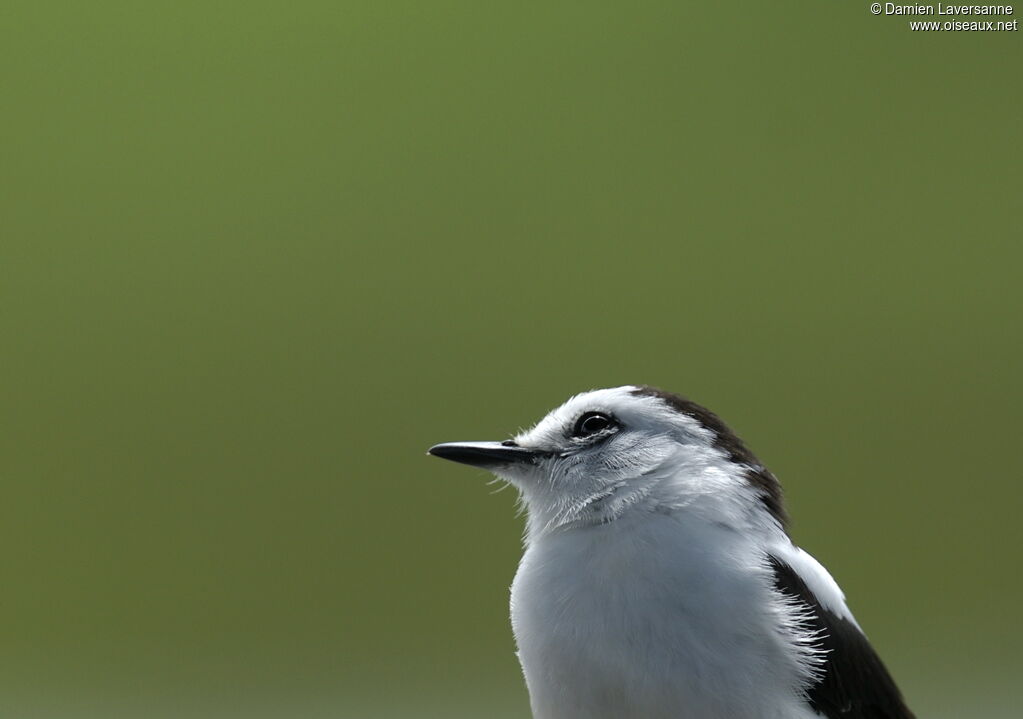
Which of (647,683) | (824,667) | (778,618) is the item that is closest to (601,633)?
(647,683)

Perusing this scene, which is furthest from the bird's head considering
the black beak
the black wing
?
the black wing

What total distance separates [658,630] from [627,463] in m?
0.39

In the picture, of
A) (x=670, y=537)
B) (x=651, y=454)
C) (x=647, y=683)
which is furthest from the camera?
(x=651, y=454)

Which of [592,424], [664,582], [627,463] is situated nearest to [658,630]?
[664,582]

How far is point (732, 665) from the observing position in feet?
6.44

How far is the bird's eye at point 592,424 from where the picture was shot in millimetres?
2340

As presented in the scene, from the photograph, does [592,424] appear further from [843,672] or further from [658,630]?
[843,672]

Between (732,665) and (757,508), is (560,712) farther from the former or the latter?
(757,508)

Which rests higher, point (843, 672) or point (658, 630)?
point (658, 630)

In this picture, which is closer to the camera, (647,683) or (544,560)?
(647,683)

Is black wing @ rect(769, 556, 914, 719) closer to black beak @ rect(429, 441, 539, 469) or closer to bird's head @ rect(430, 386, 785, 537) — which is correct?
bird's head @ rect(430, 386, 785, 537)

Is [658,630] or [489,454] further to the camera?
[489,454]

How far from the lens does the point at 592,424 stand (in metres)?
2.35

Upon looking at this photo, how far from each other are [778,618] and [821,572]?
0.29 m
